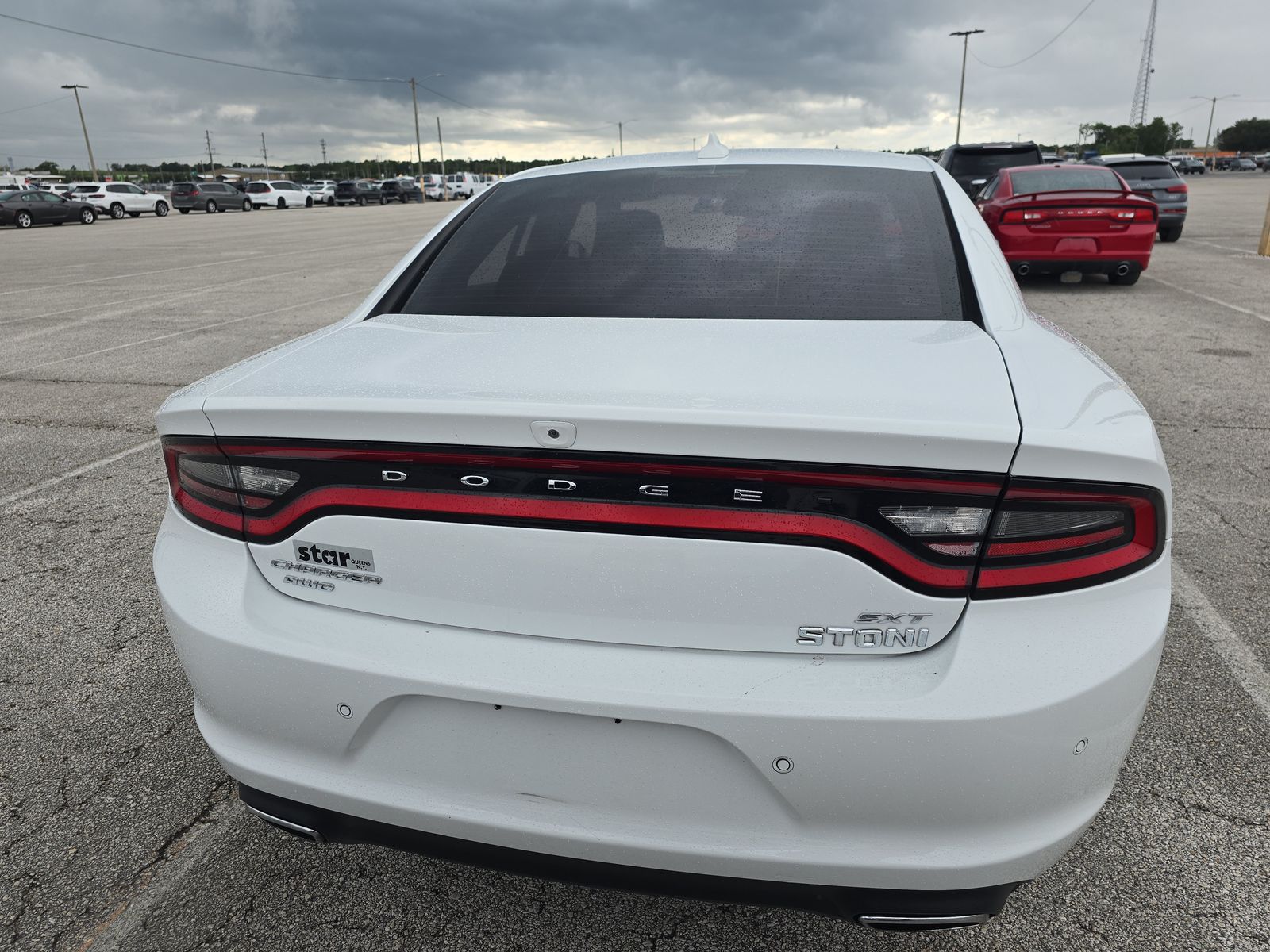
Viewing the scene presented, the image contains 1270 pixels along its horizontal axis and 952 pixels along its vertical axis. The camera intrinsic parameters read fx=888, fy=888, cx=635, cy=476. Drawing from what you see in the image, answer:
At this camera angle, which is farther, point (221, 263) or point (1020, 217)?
point (221, 263)

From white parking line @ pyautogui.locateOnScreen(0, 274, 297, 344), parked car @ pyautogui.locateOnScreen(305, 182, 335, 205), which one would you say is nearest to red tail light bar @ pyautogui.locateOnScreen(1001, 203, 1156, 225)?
white parking line @ pyautogui.locateOnScreen(0, 274, 297, 344)

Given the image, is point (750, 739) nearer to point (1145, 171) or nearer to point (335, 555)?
point (335, 555)

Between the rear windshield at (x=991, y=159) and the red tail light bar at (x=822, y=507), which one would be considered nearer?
the red tail light bar at (x=822, y=507)

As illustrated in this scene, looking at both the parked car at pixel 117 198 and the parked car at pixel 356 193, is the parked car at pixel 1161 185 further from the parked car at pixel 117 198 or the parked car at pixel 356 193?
the parked car at pixel 356 193

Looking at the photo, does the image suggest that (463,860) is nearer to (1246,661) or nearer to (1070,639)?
(1070,639)

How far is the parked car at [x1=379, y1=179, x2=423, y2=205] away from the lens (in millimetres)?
53969

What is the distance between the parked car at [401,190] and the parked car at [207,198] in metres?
9.38

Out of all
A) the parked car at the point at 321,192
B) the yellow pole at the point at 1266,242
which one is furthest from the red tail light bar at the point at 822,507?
the parked car at the point at 321,192

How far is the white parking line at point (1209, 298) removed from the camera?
369 inches

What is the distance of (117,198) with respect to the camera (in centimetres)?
3847

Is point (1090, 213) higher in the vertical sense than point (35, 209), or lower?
lower

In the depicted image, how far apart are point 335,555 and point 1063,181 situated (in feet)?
39.1

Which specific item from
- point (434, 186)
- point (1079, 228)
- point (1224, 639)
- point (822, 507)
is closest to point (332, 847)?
point (822, 507)

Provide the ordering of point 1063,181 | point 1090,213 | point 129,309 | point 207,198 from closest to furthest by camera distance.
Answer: point 1090,213
point 1063,181
point 129,309
point 207,198
